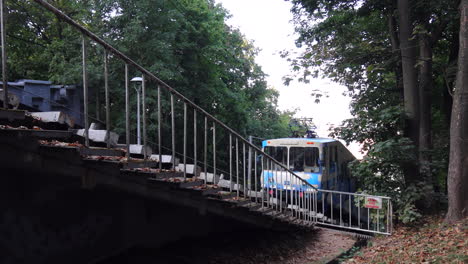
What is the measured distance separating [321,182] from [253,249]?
468 cm

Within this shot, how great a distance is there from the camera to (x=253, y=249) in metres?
7.56

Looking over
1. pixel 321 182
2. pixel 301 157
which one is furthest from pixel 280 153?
pixel 321 182

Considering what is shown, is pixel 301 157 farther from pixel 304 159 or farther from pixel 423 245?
pixel 423 245

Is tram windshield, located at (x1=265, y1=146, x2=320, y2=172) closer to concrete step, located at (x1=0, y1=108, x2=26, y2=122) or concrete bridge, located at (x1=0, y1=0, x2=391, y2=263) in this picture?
concrete bridge, located at (x1=0, y1=0, x2=391, y2=263)

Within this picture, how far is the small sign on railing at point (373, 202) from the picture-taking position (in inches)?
320

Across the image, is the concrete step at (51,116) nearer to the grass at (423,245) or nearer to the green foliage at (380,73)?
the grass at (423,245)

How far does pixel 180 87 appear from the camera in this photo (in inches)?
630

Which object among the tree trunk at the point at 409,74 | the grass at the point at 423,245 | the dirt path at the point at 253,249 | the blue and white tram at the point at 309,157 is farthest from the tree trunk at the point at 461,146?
the blue and white tram at the point at 309,157

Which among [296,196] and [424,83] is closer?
[296,196]

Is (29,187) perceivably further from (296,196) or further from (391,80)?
(391,80)

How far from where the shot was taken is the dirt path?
6.36m

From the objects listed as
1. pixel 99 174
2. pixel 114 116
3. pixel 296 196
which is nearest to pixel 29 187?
pixel 99 174

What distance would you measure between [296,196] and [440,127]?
23.7 ft

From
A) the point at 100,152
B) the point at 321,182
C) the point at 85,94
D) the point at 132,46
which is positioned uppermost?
the point at 132,46
